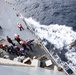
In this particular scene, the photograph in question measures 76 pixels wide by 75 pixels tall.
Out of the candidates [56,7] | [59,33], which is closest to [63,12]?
[56,7]

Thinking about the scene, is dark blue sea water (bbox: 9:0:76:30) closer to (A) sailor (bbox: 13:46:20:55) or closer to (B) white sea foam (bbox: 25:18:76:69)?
(B) white sea foam (bbox: 25:18:76:69)

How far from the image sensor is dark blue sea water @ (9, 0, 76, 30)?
46031mm

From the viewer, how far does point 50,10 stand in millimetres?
50344

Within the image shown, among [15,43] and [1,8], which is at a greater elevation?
[1,8]

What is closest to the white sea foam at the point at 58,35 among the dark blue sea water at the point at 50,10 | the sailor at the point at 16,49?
the dark blue sea water at the point at 50,10

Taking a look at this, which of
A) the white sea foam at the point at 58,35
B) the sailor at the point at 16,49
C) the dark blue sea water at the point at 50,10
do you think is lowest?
the sailor at the point at 16,49

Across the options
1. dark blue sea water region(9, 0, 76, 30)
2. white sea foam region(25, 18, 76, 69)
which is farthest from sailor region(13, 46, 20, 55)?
dark blue sea water region(9, 0, 76, 30)

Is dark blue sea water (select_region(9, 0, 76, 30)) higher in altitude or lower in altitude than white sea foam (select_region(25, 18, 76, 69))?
higher

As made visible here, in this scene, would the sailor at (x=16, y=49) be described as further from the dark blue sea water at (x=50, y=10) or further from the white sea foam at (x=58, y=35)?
the dark blue sea water at (x=50, y=10)

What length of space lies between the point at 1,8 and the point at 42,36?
9744 millimetres

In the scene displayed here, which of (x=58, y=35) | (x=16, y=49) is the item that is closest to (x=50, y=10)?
(x=58, y=35)

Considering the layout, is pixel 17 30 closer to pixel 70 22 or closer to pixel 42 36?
pixel 42 36

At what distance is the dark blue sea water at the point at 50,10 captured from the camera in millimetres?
46031

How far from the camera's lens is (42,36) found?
4194 cm
